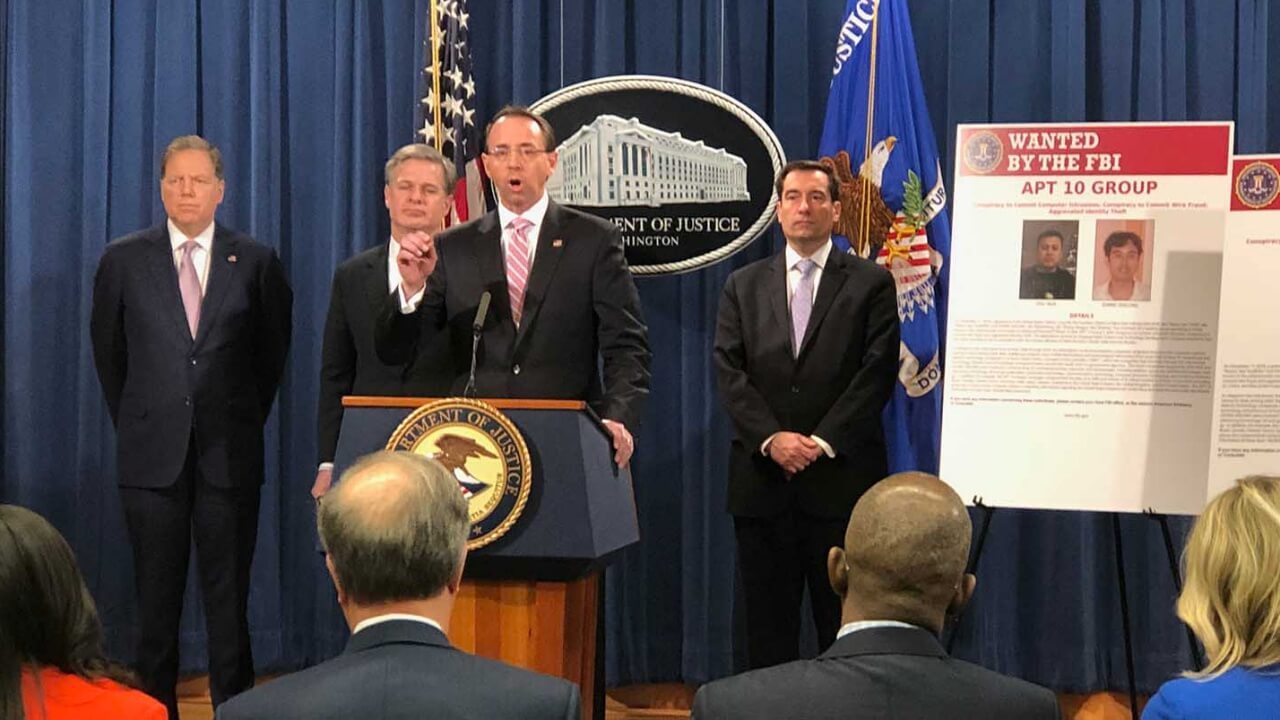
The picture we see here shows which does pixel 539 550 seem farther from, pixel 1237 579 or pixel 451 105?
pixel 451 105

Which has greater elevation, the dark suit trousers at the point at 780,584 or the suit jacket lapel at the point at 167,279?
the suit jacket lapel at the point at 167,279

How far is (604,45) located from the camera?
5.28 metres

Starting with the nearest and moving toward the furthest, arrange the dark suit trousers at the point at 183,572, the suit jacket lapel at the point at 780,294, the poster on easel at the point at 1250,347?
the poster on easel at the point at 1250,347, the suit jacket lapel at the point at 780,294, the dark suit trousers at the point at 183,572

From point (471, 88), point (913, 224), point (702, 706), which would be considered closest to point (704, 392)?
point (913, 224)

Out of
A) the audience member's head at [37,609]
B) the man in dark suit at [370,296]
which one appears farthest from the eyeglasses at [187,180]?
the audience member's head at [37,609]

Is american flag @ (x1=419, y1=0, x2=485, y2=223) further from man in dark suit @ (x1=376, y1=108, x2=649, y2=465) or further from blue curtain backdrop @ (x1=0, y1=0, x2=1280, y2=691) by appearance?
man in dark suit @ (x1=376, y1=108, x2=649, y2=465)

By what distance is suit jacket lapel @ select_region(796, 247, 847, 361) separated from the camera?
169 inches

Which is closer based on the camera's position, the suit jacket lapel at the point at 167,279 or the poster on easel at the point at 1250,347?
the poster on easel at the point at 1250,347

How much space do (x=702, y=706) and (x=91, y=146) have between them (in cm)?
443

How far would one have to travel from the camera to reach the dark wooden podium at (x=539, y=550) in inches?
116

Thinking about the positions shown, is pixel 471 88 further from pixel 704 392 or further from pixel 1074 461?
pixel 1074 461

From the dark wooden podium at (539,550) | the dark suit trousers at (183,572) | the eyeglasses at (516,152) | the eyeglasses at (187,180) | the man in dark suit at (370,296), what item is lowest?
the dark suit trousers at (183,572)

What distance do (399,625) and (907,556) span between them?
0.68m

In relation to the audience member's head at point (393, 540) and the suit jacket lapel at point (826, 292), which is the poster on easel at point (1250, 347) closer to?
the suit jacket lapel at point (826, 292)
